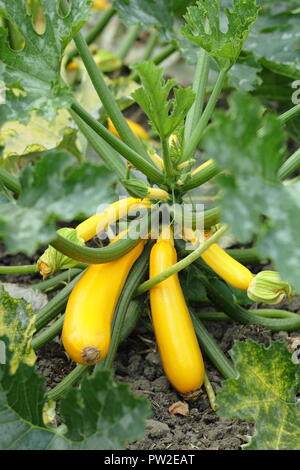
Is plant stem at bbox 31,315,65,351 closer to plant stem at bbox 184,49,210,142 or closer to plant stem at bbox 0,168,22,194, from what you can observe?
plant stem at bbox 0,168,22,194

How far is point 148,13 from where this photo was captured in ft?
8.22

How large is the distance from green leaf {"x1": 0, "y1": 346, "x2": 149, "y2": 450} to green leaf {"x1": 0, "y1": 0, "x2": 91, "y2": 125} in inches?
21.7

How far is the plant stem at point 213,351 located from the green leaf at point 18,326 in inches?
17.9

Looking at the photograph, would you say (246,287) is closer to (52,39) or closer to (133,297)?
(133,297)

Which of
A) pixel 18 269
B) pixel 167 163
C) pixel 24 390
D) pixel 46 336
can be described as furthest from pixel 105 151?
pixel 24 390

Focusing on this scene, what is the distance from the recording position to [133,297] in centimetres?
195

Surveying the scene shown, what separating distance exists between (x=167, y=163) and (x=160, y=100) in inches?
8.1

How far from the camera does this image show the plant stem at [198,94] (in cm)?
201

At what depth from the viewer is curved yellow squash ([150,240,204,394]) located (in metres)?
1.83

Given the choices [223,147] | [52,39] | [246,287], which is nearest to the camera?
[223,147]

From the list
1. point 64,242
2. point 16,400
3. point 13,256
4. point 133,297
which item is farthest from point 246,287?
point 13,256

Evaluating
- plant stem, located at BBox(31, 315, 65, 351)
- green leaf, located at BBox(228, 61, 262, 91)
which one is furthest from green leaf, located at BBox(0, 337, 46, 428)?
green leaf, located at BBox(228, 61, 262, 91)

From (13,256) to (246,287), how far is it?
919 millimetres
